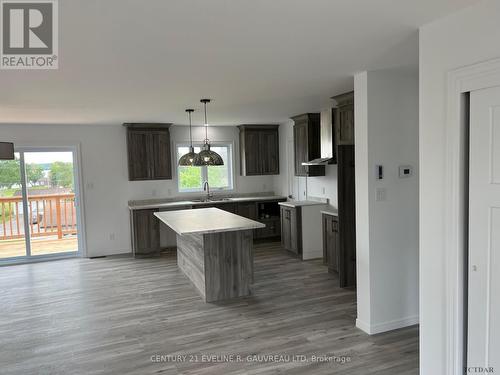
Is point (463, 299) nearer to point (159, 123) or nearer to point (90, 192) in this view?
point (159, 123)

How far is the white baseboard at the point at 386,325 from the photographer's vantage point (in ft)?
11.1

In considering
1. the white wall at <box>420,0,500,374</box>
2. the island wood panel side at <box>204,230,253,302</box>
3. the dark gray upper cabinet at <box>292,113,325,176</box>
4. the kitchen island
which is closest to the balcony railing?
the kitchen island

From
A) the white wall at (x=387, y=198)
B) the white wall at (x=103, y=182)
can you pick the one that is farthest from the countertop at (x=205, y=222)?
the white wall at (x=103, y=182)

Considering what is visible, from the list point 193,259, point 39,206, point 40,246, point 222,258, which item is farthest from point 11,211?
point 222,258

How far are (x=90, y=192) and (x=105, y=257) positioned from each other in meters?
1.20

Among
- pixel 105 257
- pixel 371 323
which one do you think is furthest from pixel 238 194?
pixel 371 323

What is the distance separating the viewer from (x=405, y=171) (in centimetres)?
345

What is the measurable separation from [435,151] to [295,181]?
5.01 metres

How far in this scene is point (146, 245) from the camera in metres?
Result: 6.57

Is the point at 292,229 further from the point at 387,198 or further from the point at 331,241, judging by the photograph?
the point at 387,198

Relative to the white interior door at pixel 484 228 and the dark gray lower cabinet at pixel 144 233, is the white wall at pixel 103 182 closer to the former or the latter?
the dark gray lower cabinet at pixel 144 233

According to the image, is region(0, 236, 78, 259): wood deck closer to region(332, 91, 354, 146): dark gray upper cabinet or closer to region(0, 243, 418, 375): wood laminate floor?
region(0, 243, 418, 375): wood laminate floor

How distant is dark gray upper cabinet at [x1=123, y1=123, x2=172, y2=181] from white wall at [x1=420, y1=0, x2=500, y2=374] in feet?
17.3

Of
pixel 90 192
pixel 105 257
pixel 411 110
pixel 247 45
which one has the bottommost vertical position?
pixel 105 257
